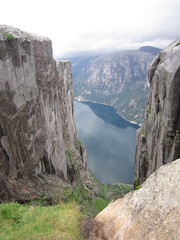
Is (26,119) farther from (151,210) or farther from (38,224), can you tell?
(151,210)

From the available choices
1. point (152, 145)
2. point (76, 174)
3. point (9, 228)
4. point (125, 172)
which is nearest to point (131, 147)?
point (125, 172)

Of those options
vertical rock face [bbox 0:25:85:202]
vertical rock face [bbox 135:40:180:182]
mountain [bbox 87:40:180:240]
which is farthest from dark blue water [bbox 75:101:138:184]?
mountain [bbox 87:40:180:240]

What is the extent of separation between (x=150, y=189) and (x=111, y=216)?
2690mm

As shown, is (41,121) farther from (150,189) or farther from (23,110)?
(150,189)

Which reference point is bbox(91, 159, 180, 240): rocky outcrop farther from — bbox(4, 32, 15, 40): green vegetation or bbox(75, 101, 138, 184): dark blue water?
bbox(75, 101, 138, 184): dark blue water

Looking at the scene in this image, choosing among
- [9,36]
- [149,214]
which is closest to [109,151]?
[9,36]

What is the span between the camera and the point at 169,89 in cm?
1531

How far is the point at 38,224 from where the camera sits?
29.5ft

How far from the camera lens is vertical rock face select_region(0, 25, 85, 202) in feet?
47.0

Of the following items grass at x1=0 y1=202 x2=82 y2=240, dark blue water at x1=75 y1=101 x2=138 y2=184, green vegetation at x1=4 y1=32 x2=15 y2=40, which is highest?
green vegetation at x1=4 y1=32 x2=15 y2=40

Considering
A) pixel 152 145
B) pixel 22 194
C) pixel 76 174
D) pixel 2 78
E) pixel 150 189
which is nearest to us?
pixel 150 189

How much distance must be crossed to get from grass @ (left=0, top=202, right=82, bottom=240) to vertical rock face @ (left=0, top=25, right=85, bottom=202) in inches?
188

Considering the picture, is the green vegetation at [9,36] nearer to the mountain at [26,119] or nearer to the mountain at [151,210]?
the mountain at [26,119]

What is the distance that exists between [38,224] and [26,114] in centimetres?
1098
